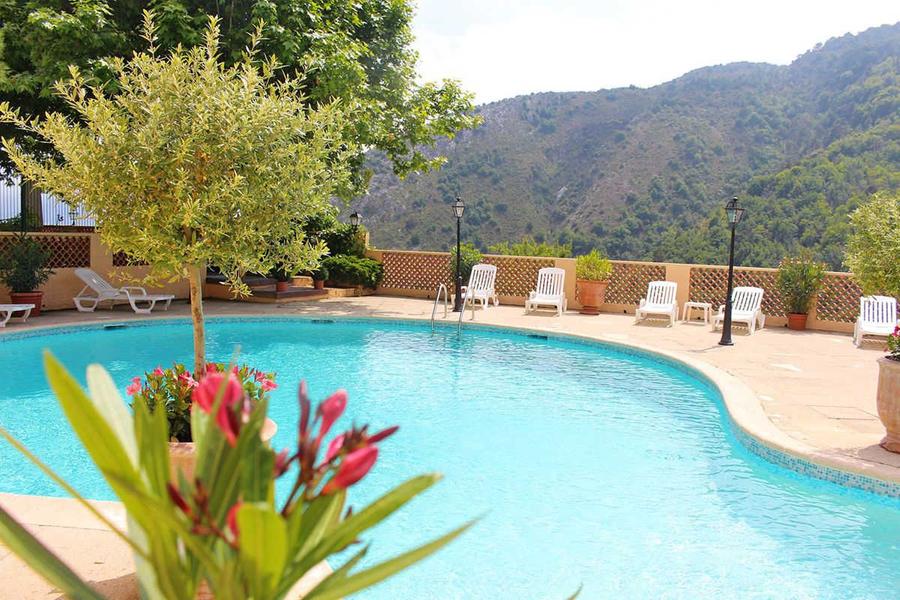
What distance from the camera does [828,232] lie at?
20.4 meters

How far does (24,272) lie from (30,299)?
1.41ft

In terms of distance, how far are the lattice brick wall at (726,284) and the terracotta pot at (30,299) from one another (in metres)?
11.3

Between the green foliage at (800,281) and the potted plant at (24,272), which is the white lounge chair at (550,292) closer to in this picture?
the green foliage at (800,281)

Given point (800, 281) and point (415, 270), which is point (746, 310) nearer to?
point (800, 281)

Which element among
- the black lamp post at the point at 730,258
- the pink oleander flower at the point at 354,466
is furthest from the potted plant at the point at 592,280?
the pink oleander flower at the point at 354,466

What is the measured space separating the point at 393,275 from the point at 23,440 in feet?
35.7

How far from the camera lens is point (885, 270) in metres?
5.13

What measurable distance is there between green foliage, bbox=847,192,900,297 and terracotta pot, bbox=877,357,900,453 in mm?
529

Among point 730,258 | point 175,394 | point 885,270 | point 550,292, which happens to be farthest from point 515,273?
point 175,394

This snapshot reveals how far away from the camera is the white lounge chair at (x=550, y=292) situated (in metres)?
13.4

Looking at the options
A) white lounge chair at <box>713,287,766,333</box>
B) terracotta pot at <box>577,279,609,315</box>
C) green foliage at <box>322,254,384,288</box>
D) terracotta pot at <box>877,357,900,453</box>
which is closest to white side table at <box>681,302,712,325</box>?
white lounge chair at <box>713,287,766,333</box>

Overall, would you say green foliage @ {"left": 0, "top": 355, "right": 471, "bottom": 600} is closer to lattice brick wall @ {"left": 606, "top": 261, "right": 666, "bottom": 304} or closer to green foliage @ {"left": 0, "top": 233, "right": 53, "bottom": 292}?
green foliage @ {"left": 0, "top": 233, "right": 53, "bottom": 292}

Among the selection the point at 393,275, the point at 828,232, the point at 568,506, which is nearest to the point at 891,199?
the point at 568,506

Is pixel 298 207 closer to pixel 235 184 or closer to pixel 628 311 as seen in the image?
pixel 235 184
